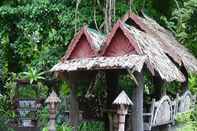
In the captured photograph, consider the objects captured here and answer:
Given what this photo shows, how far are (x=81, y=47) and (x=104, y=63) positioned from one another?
90cm

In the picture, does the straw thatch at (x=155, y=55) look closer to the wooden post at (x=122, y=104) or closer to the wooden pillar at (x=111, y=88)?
the wooden post at (x=122, y=104)

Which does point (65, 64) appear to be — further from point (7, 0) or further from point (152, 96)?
point (7, 0)

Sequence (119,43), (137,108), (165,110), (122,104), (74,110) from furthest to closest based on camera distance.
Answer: (165,110), (74,110), (119,43), (137,108), (122,104)

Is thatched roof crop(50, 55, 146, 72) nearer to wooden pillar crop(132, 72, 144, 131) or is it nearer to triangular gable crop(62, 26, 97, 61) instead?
triangular gable crop(62, 26, 97, 61)

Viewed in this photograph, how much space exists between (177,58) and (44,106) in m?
5.35

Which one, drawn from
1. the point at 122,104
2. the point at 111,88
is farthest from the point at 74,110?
the point at 122,104

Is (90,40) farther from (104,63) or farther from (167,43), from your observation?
(167,43)

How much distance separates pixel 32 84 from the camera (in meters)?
15.0

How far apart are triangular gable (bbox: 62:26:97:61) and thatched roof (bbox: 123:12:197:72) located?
1.36m

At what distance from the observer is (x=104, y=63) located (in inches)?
345

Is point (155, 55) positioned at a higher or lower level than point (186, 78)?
higher

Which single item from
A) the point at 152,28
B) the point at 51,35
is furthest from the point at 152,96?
the point at 51,35

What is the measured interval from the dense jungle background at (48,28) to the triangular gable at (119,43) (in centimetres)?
202

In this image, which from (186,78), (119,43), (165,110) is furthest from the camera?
(186,78)
